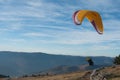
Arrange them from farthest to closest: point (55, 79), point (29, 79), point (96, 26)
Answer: point (29, 79) < point (55, 79) < point (96, 26)

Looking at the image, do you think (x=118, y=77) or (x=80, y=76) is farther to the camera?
(x=80, y=76)

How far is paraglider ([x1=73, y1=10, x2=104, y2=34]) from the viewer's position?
42481 mm

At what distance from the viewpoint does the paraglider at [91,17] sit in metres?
42.5

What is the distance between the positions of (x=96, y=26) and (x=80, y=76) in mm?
20790

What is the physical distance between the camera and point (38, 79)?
70.9 meters

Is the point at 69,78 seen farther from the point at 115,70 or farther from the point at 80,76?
the point at 115,70

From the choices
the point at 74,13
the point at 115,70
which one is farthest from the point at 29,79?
the point at 74,13

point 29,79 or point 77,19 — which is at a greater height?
point 77,19

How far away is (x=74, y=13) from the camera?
47.1 m

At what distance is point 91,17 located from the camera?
4581 centimetres

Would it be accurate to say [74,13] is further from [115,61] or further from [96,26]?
[115,61]

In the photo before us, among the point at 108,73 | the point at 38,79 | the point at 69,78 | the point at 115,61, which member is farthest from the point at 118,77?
the point at 115,61

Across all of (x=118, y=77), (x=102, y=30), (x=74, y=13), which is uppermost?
(x=74, y=13)

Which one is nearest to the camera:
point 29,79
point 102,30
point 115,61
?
point 102,30
